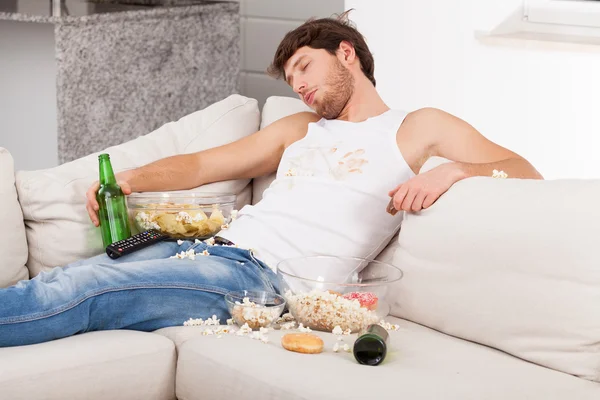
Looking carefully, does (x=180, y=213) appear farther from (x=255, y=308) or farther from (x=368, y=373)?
(x=368, y=373)

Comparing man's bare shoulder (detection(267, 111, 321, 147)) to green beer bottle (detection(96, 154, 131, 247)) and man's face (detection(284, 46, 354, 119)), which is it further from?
green beer bottle (detection(96, 154, 131, 247))

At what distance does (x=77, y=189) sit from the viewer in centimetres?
252

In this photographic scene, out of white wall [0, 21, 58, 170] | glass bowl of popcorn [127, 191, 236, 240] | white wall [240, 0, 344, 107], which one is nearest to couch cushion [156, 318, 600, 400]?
glass bowl of popcorn [127, 191, 236, 240]

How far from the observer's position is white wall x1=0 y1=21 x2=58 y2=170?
3.66 meters

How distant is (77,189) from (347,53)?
3.14 ft

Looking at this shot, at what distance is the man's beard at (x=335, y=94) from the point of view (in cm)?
264

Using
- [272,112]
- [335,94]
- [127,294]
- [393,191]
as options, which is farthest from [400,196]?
[272,112]

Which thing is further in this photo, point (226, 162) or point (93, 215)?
point (226, 162)

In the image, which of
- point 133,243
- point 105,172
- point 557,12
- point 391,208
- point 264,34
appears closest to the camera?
point 391,208

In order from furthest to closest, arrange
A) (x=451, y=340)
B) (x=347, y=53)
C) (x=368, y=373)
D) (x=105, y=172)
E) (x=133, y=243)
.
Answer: (x=347, y=53)
(x=105, y=172)
(x=133, y=243)
(x=451, y=340)
(x=368, y=373)

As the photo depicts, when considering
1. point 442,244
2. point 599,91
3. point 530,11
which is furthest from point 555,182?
point 530,11

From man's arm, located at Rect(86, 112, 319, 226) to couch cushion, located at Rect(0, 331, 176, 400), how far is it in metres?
0.67

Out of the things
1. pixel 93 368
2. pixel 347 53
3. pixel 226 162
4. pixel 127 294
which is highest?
pixel 347 53

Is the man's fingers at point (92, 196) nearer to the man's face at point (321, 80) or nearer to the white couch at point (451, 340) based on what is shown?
the white couch at point (451, 340)
